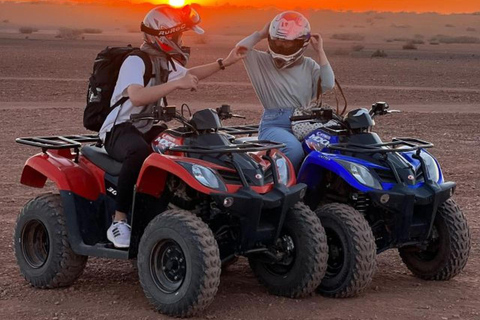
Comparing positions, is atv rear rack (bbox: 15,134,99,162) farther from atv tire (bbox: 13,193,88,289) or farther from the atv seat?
atv tire (bbox: 13,193,88,289)

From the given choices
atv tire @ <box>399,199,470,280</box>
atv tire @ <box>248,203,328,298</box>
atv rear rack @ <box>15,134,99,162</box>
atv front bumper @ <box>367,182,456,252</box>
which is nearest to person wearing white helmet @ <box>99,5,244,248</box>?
atv rear rack @ <box>15,134,99,162</box>

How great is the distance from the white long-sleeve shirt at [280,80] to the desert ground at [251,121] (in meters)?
1.34

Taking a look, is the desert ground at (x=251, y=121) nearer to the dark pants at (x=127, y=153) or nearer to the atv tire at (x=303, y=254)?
the atv tire at (x=303, y=254)

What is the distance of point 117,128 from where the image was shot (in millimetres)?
7164

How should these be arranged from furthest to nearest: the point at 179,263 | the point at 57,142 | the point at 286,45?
1. the point at 286,45
2. the point at 57,142
3. the point at 179,263

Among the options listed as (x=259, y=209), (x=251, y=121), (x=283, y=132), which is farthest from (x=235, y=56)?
(x=251, y=121)

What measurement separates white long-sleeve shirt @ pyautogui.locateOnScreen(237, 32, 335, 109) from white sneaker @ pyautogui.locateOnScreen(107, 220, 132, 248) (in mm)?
1741

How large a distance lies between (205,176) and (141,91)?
0.78 metres

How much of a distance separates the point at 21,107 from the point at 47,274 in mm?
14090

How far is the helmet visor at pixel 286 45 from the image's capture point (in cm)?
790

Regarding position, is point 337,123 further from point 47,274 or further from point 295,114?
point 47,274

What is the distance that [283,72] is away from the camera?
8172mm

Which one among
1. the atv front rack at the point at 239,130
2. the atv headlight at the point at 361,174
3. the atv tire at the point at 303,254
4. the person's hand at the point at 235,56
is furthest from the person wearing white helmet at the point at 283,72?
the atv tire at the point at 303,254

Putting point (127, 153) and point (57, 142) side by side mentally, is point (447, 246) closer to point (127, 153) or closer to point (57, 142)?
point (127, 153)
